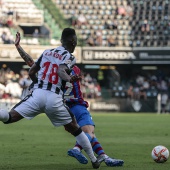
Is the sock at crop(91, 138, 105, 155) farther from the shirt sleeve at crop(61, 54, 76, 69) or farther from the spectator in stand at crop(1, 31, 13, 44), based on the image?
the spectator in stand at crop(1, 31, 13, 44)

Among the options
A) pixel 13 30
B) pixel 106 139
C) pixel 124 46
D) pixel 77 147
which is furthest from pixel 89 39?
pixel 77 147

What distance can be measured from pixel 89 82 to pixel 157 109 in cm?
524

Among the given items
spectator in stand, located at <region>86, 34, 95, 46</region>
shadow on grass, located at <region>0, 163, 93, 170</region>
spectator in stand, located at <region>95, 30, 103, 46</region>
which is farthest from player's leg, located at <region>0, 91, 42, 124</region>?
spectator in stand, located at <region>95, 30, 103, 46</region>

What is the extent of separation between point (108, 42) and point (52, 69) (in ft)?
116

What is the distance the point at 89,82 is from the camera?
42625mm

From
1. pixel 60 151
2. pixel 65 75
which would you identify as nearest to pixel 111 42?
pixel 60 151

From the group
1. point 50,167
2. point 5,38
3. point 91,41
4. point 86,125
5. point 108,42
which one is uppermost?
point 86,125

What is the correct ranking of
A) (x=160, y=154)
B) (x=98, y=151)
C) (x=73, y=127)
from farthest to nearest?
(x=160, y=154) < (x=98, y=151) < (x=73, y=127)

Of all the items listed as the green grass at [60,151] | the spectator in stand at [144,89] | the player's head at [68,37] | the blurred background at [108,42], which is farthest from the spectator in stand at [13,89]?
the player's head at [68,37]

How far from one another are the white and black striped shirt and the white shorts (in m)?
0.10

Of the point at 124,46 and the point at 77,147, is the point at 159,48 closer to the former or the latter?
the point at 124,46

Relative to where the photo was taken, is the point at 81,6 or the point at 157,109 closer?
the point at 157,109

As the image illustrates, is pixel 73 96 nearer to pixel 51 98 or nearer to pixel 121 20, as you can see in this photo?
pixel 51 98

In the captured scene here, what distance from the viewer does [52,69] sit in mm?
9320
